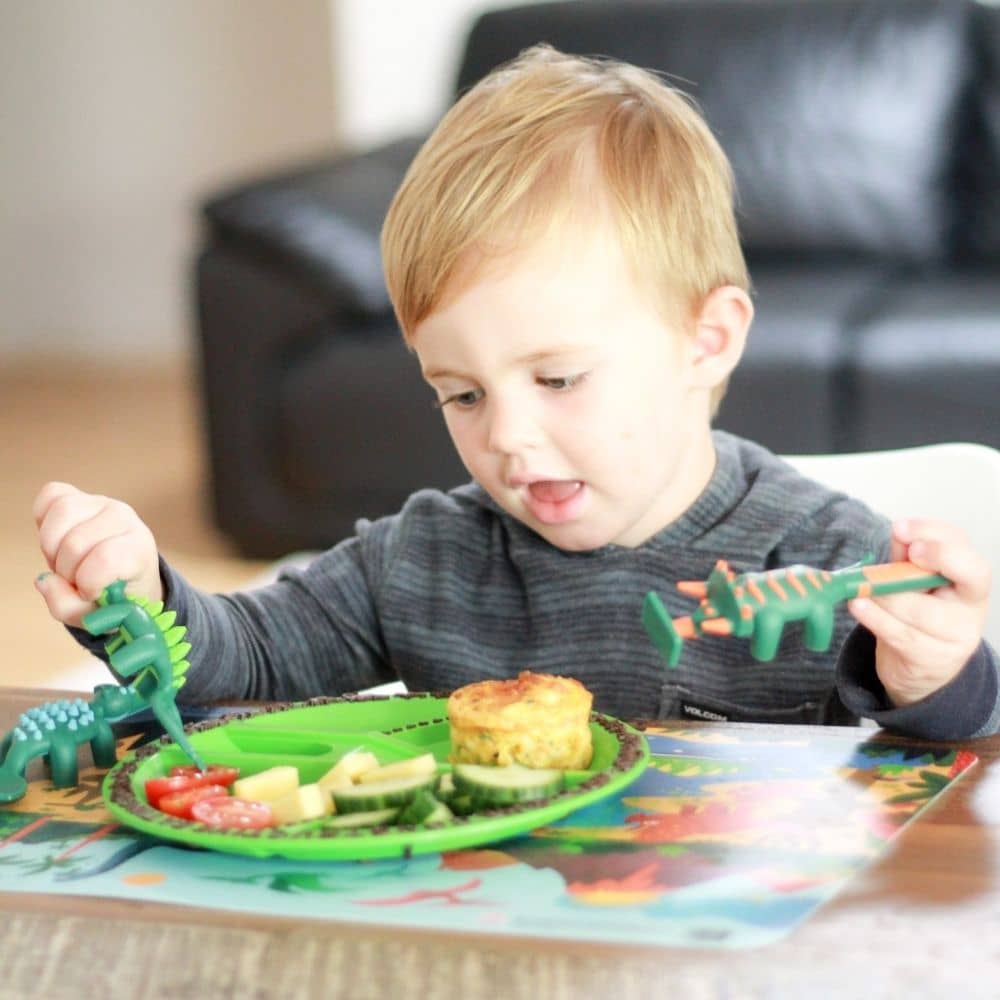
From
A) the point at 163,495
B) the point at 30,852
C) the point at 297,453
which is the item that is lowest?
the point at 163,495

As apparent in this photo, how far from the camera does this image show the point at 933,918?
67 cm

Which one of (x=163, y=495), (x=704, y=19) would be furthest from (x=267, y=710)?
(x=163, y=495)

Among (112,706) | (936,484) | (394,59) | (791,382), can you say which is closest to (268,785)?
(112,706)

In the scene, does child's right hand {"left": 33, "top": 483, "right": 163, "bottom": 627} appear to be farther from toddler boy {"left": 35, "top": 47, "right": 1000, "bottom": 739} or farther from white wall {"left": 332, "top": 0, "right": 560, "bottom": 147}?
white wall {"left": 332, "top": 0, "right": 560, "bottom": 147}

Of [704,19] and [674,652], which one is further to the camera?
[704,19]

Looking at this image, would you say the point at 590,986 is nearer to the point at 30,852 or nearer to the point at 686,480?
the point at 30,852

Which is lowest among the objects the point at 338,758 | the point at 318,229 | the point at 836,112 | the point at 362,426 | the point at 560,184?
the point at 362,426

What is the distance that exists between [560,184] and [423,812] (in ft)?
1.67

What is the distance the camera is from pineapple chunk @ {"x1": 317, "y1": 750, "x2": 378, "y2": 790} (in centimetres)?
84

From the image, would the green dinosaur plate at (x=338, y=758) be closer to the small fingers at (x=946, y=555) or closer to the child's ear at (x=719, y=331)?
the small fingers at (x=946, y=555)

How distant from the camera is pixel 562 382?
111 cm

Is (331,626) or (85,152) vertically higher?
(331,626)

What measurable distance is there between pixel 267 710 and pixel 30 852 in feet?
0.76

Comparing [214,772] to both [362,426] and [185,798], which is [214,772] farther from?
[362,426]
